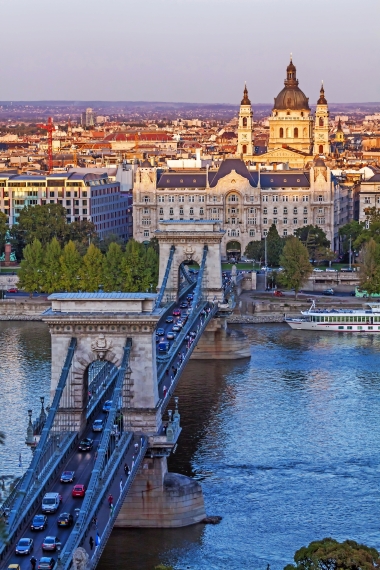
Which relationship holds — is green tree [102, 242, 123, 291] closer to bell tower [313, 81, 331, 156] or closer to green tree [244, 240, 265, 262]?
green tree [244, 240, 265, 262]

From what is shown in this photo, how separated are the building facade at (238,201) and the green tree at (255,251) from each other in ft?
10.4

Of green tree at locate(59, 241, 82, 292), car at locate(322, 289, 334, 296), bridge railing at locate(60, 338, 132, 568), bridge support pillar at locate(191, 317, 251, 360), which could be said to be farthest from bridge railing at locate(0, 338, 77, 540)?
car at locate(322, 289, 334, 296)

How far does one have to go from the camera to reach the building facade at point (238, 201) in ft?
212

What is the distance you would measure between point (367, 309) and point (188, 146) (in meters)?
79.2

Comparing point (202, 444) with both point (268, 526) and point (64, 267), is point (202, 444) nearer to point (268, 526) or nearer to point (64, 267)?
point (268, 526)

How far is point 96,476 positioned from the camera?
871 inches

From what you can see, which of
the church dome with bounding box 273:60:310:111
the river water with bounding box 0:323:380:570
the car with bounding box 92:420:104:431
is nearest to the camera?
the river water with bounding box 0:323:380:570

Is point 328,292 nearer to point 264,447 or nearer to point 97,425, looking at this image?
point 264,447

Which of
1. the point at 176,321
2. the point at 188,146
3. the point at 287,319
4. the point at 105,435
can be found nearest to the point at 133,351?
the point at 105,435

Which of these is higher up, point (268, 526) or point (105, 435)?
point (105, 435)

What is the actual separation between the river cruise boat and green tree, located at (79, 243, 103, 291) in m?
6.73

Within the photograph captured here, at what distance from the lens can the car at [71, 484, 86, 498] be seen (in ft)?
74.6

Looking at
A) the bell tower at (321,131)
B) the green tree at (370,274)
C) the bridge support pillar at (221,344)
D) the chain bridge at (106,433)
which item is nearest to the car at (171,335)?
the bridge support pillar at (221,344)

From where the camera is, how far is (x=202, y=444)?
1203 inches
